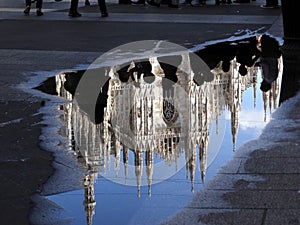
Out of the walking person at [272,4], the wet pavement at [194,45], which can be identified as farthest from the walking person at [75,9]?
the walking person at [272,4]

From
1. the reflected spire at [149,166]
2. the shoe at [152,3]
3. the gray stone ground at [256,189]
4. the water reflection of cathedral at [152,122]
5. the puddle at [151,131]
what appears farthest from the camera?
the shoe at [152,3]

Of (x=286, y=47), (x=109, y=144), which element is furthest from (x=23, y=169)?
(x=286, y=47)

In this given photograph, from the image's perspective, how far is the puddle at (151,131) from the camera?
A: 6.84 meters

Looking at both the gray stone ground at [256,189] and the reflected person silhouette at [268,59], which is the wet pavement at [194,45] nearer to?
the gray stone ground at [256,189]

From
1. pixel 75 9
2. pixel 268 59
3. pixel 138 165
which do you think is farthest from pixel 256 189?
pixel 75 9

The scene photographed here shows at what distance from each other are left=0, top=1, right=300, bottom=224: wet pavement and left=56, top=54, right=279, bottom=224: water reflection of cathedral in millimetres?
529

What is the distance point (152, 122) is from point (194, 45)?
8.38 metres

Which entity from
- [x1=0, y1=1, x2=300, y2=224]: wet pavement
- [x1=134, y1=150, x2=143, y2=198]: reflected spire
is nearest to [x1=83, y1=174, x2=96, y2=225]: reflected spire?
[x1=134, y1=150, x2=143, y2=198]: reflected spire

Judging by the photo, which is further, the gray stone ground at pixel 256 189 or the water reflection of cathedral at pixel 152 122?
the water reflection of cathedral at pixel 152 122

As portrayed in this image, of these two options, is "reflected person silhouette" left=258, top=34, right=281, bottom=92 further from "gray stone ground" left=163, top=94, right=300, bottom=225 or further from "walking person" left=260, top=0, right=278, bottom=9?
"walking person" left=260, top=0, right=278, bottom=9

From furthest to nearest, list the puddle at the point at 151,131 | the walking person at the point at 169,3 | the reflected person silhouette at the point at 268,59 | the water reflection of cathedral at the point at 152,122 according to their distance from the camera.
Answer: the walking person at the point at 169,3
the reflected person silhouette at the point at 268,59
the water reflection of cathedral at the point at 152,122
the puddle at the point at 151,131

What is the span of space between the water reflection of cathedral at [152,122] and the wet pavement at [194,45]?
1.74 ft

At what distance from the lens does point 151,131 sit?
941 cm

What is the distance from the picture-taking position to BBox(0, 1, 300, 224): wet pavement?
6379 millimetres
